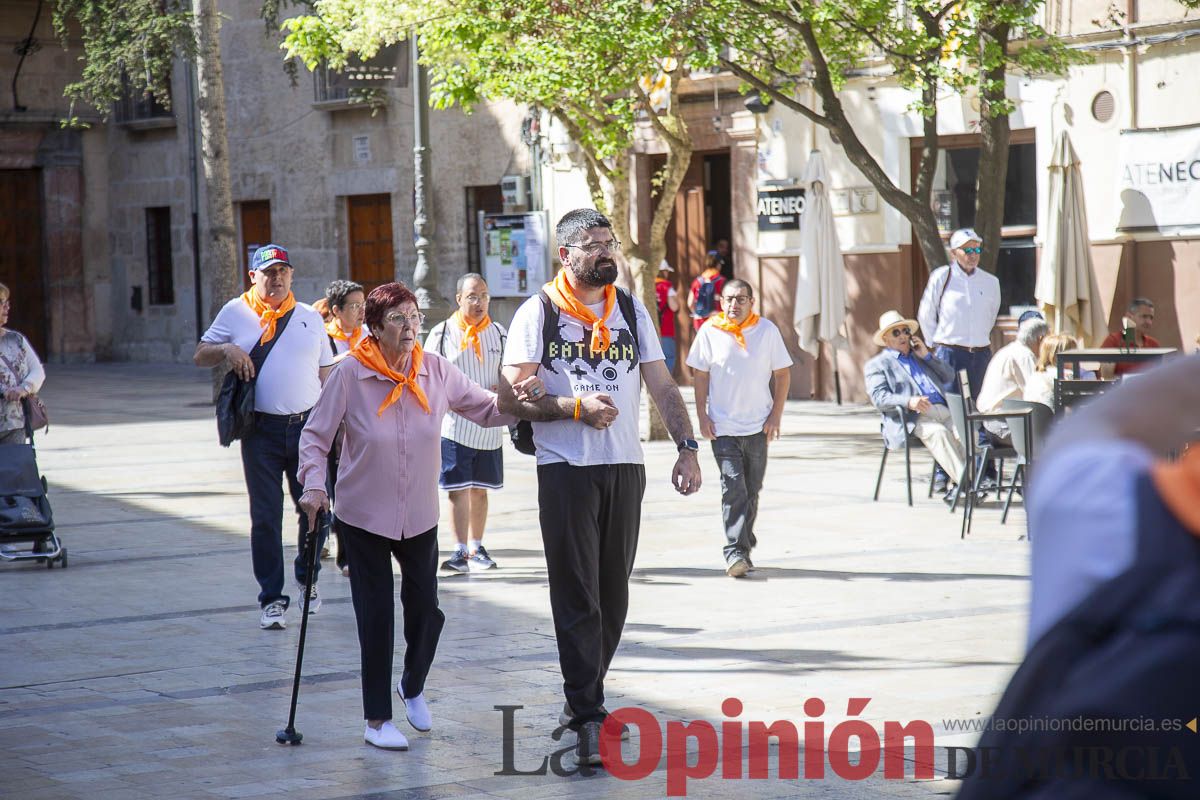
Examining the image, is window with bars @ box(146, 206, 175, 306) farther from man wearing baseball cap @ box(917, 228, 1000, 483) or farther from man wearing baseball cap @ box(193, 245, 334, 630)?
man wearing baseball cap @ box(193, 245, 334, 630)

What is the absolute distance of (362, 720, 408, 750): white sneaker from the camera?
621cm

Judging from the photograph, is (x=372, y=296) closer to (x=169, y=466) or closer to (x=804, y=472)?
(x=804, y=472)

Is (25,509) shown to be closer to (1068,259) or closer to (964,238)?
(964,238)

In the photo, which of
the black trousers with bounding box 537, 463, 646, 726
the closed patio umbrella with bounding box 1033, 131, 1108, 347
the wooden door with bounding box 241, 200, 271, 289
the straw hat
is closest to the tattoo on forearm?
the black trousers with bounding box 537, 463, 646, 726

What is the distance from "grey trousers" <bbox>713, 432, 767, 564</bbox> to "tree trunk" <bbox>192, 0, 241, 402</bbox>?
38.3 ft

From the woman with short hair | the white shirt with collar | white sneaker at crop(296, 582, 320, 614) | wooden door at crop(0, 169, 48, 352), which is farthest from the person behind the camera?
wooden door at crop(0, 169, 48, 352)

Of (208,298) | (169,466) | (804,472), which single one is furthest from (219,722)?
(208,298)

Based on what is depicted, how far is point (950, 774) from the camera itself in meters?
5.68

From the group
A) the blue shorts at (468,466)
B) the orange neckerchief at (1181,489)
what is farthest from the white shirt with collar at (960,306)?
the orange neckerchief at (1181,489)

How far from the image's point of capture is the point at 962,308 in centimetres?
1414

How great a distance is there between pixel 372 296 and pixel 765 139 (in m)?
15.7

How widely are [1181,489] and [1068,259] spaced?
632 inches

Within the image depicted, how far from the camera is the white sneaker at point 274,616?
8625 mm

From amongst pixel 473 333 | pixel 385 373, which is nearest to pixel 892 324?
pixel 473 333
